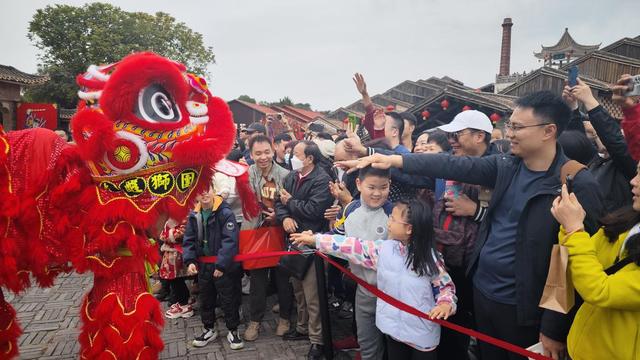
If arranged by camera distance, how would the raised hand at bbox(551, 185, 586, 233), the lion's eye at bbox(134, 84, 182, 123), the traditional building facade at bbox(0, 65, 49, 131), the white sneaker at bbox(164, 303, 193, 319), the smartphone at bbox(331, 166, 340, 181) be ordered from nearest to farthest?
the raised hand at bbox(551, 185, 586, 233) < the lion's eye at bbox(134, 84, 182, 123) < the white sneaker at bbox(164, 303, 193, 319) < the smartphone at bbox(331, 166, 340, 181) < the traditional building facade at bbox(0, 65, 49, 131)

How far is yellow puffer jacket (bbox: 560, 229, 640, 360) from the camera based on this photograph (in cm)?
157

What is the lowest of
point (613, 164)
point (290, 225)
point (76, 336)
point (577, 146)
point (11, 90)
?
point (76, 336)

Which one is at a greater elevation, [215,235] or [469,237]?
→ [469,237]

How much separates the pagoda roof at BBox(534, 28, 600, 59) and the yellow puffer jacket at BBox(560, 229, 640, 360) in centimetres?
4382

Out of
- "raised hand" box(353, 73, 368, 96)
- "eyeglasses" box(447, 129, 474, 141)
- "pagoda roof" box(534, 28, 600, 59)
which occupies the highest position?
"pagoda roof" box(534, 28, 600, 59)

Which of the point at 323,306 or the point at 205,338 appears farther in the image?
the point at 205,338

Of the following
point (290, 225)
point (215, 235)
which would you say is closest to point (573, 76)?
point (290, 225)

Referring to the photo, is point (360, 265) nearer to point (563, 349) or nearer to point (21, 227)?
point (563, 349)

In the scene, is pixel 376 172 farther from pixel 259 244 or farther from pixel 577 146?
pixel 259 244

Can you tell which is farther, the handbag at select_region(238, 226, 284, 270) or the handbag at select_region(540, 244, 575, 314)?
the handbag at select_region(238, 226, 284, 270)

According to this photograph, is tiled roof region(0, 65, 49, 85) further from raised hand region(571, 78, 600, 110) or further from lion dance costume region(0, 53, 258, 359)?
raised hand region(571, 78, 600, 110)

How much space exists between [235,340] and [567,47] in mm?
45588

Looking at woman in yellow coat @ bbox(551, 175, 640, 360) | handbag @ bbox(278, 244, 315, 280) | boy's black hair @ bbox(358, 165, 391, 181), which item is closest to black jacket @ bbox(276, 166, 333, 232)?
handbag @ bbox(278, 244, 315, 280)

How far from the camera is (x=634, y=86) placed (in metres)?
2.62
